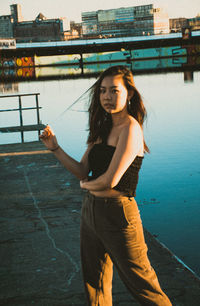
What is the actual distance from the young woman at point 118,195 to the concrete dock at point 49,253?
88 centimetres

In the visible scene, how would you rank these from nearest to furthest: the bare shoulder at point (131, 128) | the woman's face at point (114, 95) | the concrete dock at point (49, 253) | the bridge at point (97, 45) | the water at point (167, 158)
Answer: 1. the bare shoulder at point (131, 128)
2. the woman's face at point (114, 95)
3. the concrete dock at point (49, 253)
4. the water at point (167, 158)
5. the bridge at point (97, 45)

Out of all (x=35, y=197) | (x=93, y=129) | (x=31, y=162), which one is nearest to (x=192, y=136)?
(x=31, y=162)

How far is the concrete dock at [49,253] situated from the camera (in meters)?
3.17

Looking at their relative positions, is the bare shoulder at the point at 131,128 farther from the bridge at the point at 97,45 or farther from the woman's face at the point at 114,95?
the bridge at the point at 97,45

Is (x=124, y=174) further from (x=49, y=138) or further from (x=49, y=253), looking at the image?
(x=49, y=253)

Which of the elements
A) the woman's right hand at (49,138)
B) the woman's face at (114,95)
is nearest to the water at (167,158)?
the woman's face at (114,95)

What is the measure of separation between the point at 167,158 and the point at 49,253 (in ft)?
23.1

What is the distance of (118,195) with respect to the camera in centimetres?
219

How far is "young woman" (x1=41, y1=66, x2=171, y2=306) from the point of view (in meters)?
2.17

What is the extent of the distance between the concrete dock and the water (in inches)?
47.1

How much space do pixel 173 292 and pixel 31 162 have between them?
17.2ft

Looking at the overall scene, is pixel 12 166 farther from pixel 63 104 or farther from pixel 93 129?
pixel 63 104

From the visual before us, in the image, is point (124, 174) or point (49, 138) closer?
point (124, 174)

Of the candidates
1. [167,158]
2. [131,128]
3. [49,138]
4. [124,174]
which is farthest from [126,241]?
[167,158]
